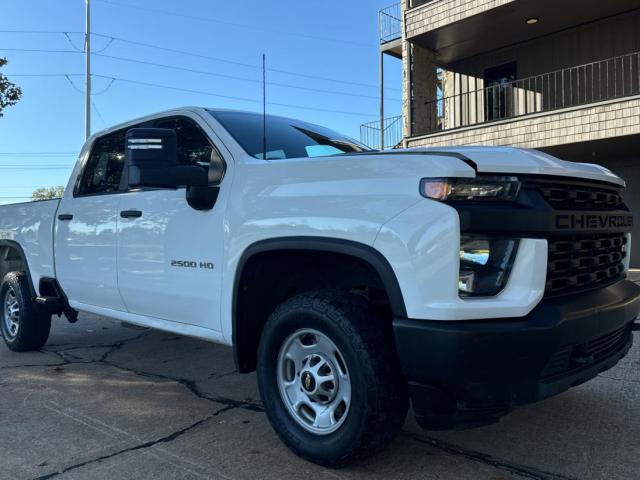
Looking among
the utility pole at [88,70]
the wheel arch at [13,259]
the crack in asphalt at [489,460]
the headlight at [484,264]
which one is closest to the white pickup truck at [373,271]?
the headlight at [484,264]

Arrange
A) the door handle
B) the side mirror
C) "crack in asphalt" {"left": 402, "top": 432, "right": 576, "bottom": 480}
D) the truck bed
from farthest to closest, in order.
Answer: the truck bed → the door handle → the side mirror → "crack in asphalt" {"left": 402, "top": 432, "right": 576, "bottom": 480}

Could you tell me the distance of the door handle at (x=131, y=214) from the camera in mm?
3910

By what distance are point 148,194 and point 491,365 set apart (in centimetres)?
258

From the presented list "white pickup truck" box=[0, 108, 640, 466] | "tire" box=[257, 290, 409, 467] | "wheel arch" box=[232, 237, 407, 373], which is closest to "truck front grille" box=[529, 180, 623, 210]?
"white pickup truck" box=[0, 108, 640, 466]

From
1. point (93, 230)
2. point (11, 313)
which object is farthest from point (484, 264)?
point (11, 313)

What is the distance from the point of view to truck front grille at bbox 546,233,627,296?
2.52m

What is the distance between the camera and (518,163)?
248cm

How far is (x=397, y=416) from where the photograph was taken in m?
2.63

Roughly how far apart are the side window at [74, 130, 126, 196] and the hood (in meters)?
2.74

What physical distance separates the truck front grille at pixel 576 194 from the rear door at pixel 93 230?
9.82 feet

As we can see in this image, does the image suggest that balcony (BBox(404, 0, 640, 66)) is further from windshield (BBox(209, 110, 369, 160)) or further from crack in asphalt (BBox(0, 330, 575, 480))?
crack in asphalt (BBox(0, 330, 575, 480))

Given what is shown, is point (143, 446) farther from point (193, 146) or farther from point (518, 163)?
point (518, 163)

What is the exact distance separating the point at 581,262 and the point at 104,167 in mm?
3773

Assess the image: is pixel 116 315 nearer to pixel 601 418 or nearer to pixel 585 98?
pixel 601 418
